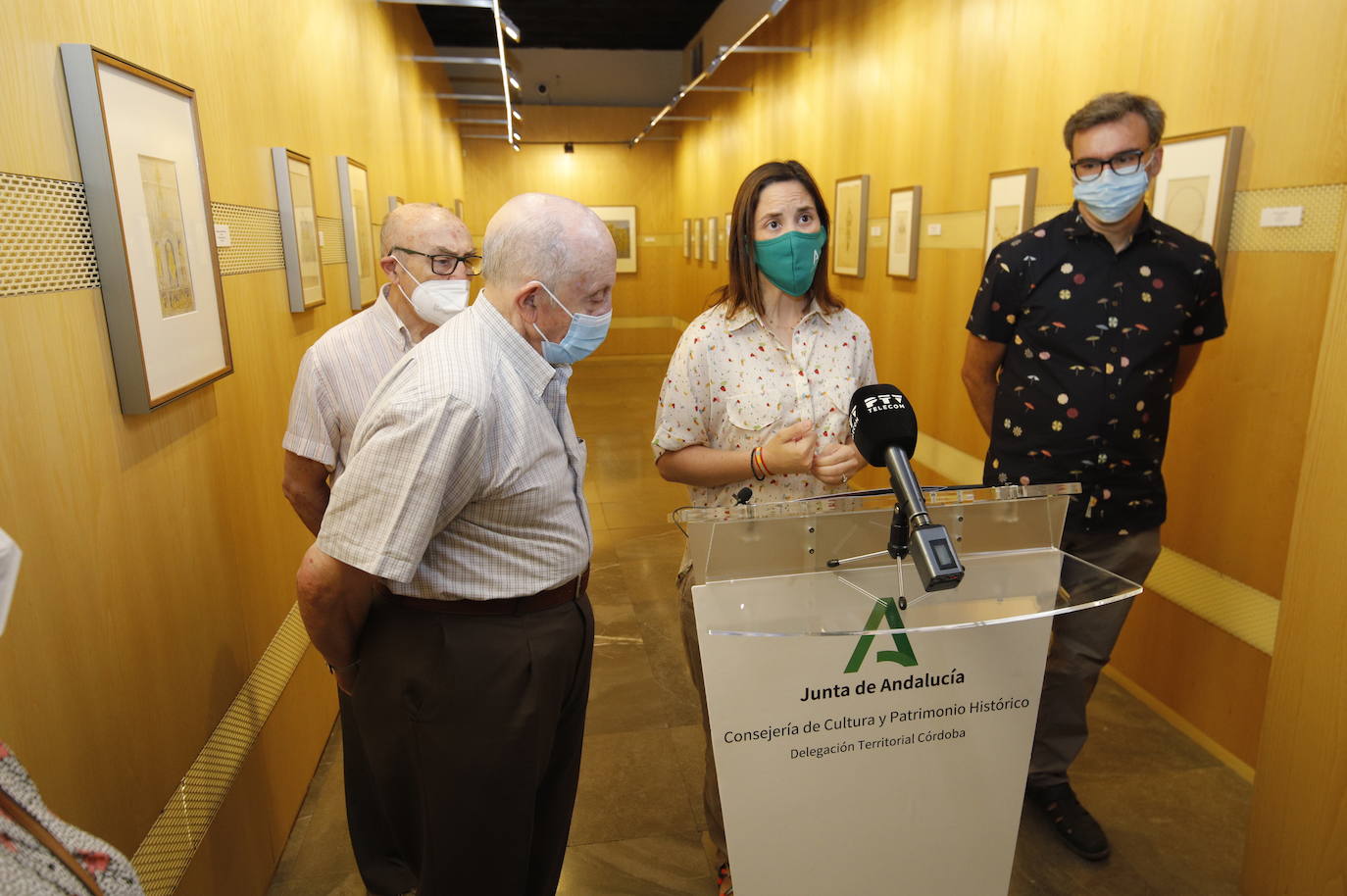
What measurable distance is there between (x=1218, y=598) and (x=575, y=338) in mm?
2827

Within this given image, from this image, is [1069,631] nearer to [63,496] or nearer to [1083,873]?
[1083,873]

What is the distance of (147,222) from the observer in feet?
6.46

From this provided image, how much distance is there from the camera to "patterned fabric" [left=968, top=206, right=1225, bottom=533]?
2.49 metres

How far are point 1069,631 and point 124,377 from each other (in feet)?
8.90

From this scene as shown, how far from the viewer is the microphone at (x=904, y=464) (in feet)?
3.71

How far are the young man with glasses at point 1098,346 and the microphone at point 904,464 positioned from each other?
1415 mm

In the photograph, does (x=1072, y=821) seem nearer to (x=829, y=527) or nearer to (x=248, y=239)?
(x=829, y=527)

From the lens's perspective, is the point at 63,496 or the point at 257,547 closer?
the point at 63,496

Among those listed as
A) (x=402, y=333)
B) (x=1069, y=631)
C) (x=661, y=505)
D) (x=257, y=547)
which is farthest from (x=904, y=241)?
(x=257, y=547)

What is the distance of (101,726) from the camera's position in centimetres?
168

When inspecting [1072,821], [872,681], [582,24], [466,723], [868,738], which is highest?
[582,24]

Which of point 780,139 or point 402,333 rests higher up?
→ point 780,139

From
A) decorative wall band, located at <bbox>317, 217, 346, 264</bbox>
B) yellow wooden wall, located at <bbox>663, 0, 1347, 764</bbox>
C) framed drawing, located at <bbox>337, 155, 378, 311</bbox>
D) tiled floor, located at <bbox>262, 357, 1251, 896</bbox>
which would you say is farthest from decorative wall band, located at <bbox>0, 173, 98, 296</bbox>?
yellow wooden wall, located at <bbox>663, 0, 1347, 764</bbox>

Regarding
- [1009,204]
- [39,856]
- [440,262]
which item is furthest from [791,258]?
[1009,204]
